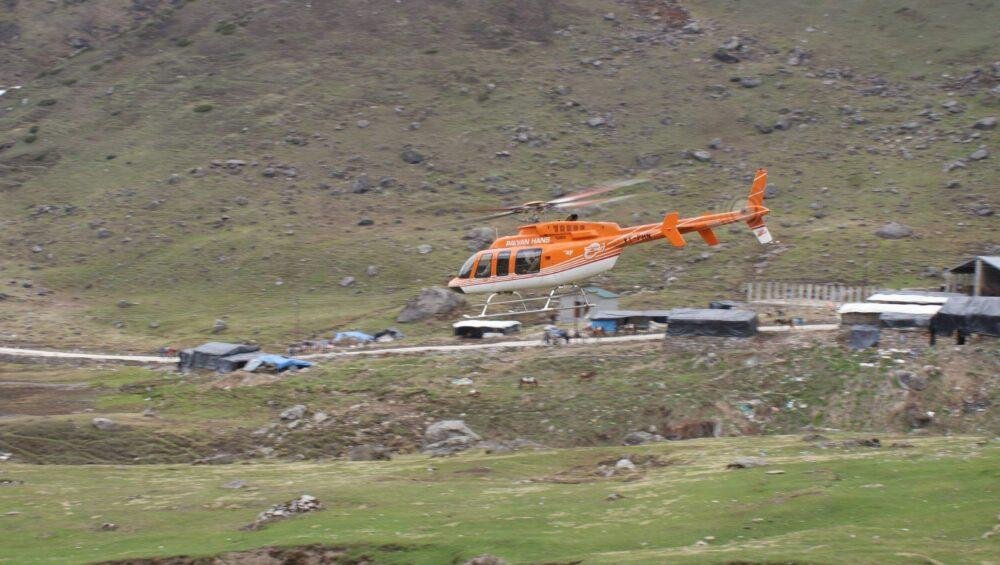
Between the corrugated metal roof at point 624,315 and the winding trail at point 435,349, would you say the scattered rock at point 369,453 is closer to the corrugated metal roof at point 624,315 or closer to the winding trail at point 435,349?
the winding trail at point 435,349

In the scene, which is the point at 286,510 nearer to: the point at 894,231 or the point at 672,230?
the point at 672,230

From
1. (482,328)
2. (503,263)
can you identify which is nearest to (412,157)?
(482,328)

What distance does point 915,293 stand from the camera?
6247cm

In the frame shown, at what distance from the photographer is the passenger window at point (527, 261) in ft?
176

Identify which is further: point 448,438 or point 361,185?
point 361,185

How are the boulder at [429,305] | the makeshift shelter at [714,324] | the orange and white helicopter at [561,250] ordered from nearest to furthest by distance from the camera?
1. the orange and white helicopter at [561,250]
2. the makeshift shelter at [714,324]
3. the boulder at [429,305]

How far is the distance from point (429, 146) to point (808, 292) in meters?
39.1

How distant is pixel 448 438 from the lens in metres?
49.1

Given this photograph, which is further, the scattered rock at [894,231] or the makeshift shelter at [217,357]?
the scattered rock at [894,231]

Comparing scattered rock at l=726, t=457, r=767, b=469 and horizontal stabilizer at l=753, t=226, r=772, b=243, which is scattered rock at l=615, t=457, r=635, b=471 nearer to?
scattered rock at l=726, t=457, r=767, b=469

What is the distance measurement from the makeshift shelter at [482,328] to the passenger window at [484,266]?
8647 millimetres

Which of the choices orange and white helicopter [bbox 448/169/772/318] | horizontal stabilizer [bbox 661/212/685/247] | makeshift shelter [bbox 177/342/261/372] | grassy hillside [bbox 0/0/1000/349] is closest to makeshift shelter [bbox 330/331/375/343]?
grassy hillside [bbox 0/0/1000/349]

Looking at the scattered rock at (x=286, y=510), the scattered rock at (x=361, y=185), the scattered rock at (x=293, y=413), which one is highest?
the scattered rock at (x=361, y=185)

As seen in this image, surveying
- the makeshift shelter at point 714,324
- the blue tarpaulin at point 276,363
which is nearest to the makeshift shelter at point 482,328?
the blue tarpaulin at point 276,363
